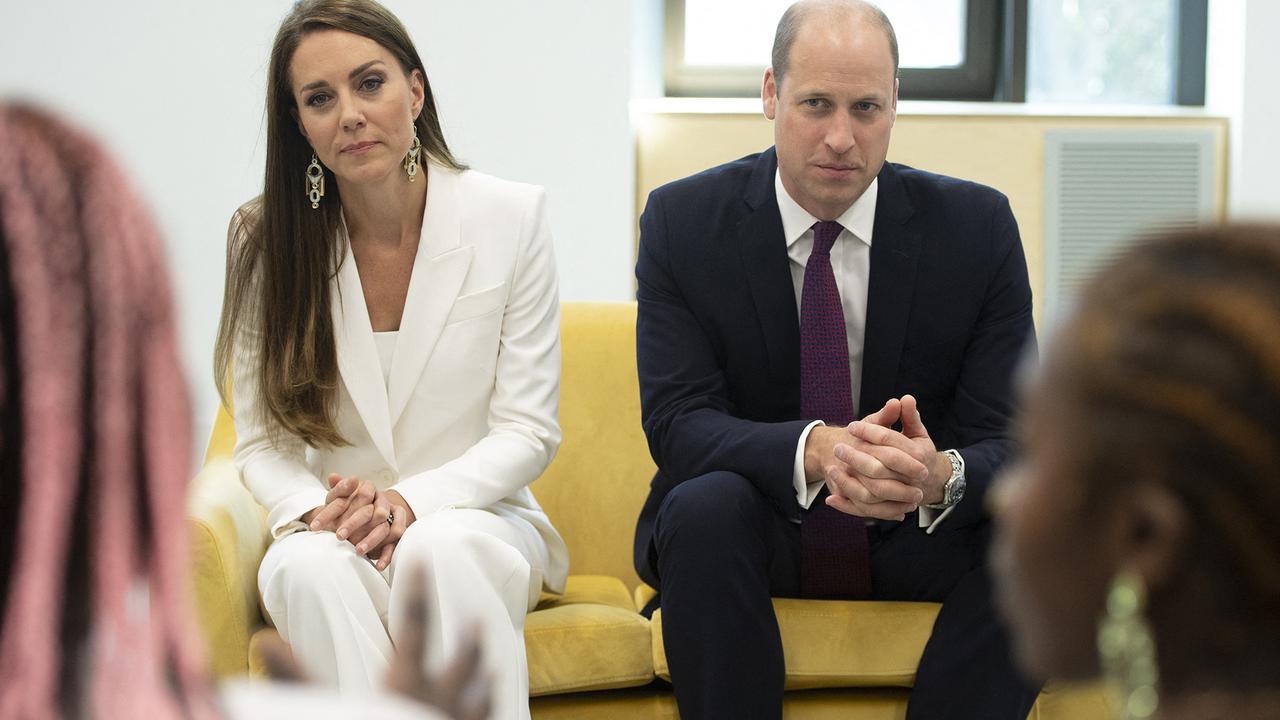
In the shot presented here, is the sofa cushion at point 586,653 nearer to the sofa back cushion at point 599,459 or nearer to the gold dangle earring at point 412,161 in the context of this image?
the sofa back cushion at point 599,459

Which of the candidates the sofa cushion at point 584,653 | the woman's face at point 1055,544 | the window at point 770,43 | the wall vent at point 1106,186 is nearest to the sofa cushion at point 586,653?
the sofa cushion at point 584,653

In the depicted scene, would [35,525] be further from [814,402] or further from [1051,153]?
[1051,153]

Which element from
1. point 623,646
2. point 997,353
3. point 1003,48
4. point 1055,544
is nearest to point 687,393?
point 623,646

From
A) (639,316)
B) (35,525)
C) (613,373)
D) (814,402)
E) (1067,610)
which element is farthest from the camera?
(613,373)

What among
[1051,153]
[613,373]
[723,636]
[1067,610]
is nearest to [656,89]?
[1051,153]

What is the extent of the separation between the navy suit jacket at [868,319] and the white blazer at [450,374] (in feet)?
0.67

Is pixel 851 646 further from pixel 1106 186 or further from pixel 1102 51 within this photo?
pixel 1102 51

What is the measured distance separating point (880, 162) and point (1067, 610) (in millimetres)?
1746

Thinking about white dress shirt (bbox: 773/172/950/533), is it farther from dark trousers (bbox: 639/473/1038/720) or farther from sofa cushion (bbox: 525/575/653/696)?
sofa cushion (bbox: 525/575/653/696)

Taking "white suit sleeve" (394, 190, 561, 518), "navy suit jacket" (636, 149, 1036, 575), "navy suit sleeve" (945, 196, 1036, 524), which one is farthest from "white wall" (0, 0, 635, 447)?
"navy suit sleeve" (945, 196, 1036, 524)

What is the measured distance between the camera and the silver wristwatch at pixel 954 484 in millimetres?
2230

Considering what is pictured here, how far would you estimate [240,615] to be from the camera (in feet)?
7.36

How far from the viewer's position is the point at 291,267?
2.47 m

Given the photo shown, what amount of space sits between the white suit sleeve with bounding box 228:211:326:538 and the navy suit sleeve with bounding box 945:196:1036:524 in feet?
3.80
